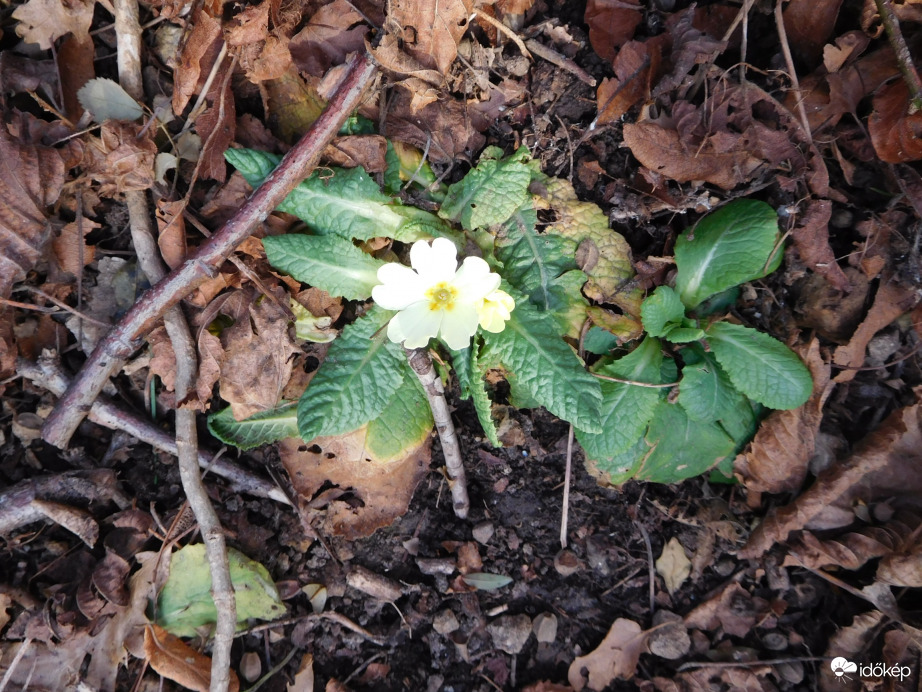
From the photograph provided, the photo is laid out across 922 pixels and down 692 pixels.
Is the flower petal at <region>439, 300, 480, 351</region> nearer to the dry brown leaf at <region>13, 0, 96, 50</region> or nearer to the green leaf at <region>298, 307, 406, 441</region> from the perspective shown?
the green leaf at <region>298, 307, 406, 441</region>

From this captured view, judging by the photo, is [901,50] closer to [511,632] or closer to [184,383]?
[511,632]

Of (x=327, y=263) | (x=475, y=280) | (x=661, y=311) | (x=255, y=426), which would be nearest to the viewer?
(x=475, y=280)

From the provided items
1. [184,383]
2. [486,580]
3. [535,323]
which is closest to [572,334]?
[535,323]

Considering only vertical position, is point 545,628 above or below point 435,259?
below

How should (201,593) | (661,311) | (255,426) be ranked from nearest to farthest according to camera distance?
(661,311), (255,426), (201,593)

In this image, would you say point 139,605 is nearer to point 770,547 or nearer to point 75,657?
point 75,657

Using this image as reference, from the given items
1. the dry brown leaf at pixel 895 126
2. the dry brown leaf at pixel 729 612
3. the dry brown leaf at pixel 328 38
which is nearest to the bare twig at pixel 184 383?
the dry brown leaf at pixel 328 38
